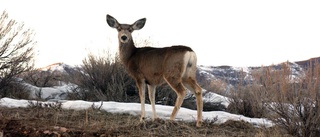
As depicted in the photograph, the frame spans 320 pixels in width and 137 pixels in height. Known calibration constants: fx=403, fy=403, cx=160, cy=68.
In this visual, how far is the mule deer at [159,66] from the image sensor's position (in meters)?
7.35

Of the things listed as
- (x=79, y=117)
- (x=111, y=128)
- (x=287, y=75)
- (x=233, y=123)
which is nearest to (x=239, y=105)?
(x=233, y=123)

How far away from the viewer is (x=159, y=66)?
7.70 metres

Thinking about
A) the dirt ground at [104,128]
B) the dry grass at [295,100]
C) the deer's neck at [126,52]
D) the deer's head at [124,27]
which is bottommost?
the dirt ground at [104,128]

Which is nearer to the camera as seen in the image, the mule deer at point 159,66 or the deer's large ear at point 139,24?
the mule deer at point 159,66

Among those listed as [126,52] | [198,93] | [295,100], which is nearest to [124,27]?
[126,52]

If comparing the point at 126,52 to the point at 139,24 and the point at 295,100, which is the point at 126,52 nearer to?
the point at 139,24

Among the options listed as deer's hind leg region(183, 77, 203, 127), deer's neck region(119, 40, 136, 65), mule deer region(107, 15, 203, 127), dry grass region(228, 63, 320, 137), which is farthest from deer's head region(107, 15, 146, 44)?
dry grass region(228, 63, 320, 137)

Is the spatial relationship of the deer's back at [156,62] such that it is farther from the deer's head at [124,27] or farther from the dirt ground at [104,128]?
the dirt ground at [104,128]

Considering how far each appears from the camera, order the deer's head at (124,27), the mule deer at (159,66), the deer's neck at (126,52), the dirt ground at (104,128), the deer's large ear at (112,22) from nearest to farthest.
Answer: the dirt ground at (104,128) < the mule deer at (159,66) < the deer's head at (124,27) < the deer's large ear at (112,22) < the deer's neck at (126,52)

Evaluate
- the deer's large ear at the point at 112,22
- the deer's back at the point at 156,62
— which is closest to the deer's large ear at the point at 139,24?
the deer's large ear at the point at 112,22

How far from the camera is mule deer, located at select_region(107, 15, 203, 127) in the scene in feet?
24.1

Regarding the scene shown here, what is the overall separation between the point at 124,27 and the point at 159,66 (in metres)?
1.30

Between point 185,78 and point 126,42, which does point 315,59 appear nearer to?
point 185,78

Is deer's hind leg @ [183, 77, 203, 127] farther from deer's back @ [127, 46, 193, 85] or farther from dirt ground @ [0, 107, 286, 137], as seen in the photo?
deer's back @ [127, 46, 193, 85]
